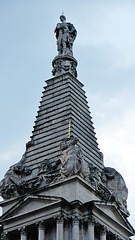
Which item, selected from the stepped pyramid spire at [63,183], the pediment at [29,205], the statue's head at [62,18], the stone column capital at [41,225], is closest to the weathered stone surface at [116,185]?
the stepped pyramid spire at [63,183]

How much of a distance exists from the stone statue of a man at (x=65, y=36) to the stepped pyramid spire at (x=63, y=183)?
136 inches

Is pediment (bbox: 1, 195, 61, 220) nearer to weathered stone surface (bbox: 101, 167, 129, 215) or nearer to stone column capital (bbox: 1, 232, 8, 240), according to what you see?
stone column capital (bbox: 1, 232, 8, 240)

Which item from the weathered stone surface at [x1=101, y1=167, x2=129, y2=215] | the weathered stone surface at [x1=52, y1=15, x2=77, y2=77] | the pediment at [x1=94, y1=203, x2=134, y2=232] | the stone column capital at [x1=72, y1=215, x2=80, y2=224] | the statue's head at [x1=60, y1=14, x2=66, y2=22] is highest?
the statue's head at [x1=60, y1=14, x2=66, y2=22]

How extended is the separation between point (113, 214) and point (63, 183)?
12.8 feet

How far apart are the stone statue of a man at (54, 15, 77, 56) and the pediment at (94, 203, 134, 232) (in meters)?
14.7

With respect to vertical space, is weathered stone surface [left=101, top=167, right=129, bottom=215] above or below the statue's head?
below

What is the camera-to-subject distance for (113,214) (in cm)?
4400

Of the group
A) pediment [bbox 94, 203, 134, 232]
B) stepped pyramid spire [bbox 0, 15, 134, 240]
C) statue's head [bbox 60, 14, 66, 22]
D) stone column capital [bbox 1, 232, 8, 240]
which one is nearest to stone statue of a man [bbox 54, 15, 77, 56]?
statue's head [bbox 60, 14, 66, 22]

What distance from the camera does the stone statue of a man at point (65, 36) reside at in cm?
5438

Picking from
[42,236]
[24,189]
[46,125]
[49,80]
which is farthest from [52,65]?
[42,236]

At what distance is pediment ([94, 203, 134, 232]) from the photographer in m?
42.7

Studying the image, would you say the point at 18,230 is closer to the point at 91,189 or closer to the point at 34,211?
the point at 34,211

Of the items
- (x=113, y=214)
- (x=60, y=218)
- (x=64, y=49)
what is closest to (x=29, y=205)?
(x=60, y=218)

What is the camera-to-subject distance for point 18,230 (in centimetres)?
4262
